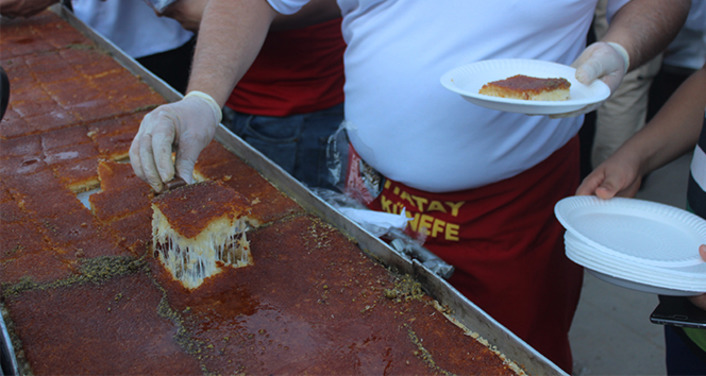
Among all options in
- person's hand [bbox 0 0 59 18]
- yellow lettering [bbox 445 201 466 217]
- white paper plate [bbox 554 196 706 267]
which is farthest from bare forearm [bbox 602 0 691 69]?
person's hand [bbox 0 0 59 18]

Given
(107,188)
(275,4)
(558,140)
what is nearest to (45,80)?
(107,188)

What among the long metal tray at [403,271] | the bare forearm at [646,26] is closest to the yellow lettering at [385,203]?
the long metal tray at [403,271]

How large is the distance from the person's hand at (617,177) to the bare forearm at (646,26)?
1.18 feet

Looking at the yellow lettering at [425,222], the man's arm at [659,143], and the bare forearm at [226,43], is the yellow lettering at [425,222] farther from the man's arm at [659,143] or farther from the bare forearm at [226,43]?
the bare forearm at [226,43]

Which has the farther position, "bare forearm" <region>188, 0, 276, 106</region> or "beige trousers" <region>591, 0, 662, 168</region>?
"beige trousers" <region>591, 0, 662, 168</region>

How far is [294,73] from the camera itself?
3.17 m

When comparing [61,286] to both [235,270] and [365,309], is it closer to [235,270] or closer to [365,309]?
[235,270]

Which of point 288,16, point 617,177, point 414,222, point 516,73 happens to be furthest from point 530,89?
point 288,16

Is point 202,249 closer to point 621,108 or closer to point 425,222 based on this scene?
point 425,222

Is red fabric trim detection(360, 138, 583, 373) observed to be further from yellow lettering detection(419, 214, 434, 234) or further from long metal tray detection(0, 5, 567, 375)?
long metal tray detection(0, 5, 567, 375)

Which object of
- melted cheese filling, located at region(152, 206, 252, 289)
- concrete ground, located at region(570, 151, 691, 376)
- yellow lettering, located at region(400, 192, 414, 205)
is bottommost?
concrete ground, located at region(570, 151, 691, 376)

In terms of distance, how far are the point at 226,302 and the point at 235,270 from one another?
148 millimetres

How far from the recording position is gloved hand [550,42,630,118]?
6.16 ft

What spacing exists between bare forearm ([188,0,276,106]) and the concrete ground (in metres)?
2.64
